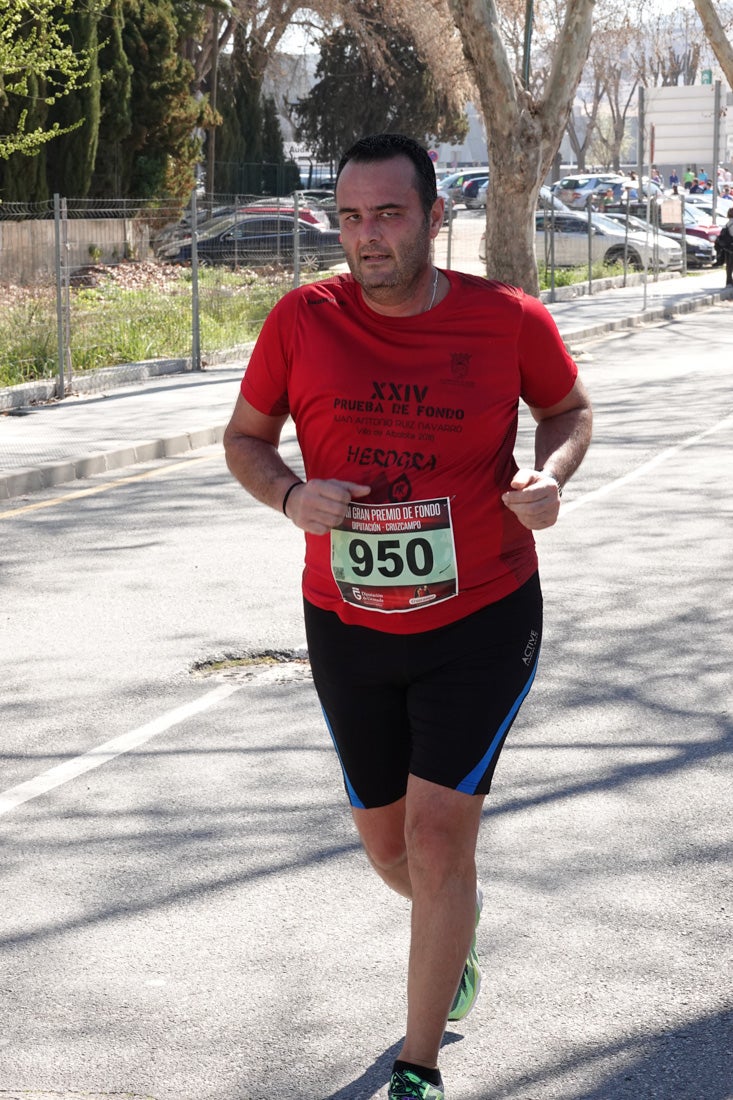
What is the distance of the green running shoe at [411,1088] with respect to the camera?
3215 mm

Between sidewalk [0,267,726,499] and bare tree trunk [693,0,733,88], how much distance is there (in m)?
11.2

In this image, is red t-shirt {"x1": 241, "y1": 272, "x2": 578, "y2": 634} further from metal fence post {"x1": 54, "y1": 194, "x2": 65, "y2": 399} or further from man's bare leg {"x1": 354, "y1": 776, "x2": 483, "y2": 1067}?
metal fence post {"x1": 54, "y1": 194, "x2": 65, "y2": 399}

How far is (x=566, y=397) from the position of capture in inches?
145

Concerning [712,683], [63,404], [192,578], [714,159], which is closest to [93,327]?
[63,404]

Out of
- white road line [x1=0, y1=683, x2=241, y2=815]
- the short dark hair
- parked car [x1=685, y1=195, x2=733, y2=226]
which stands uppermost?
parked car [x1=685, y1=195, x2=733, y2=226]

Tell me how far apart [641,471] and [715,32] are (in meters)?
20.6

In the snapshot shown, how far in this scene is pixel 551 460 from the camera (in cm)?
359

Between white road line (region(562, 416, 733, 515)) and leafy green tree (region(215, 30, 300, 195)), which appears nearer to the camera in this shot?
white road line (region(562, 416, 733, 515))

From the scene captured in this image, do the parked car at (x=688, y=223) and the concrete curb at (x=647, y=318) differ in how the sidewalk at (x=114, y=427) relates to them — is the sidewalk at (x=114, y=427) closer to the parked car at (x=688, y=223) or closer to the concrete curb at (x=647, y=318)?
the concrete curb at (x=647, y=318)

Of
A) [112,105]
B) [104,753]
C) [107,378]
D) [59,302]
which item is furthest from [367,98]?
[104,753]

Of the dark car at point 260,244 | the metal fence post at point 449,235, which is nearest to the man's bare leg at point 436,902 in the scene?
the dark car at point 260,244

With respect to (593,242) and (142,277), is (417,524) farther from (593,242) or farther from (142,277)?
(593,242)

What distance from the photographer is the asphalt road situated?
3.60m

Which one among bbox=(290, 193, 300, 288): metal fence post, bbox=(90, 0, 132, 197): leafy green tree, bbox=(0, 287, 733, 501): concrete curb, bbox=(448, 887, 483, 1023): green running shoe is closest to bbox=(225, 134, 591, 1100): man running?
bbox=(448, 887, 483, 1023): green running shoe
